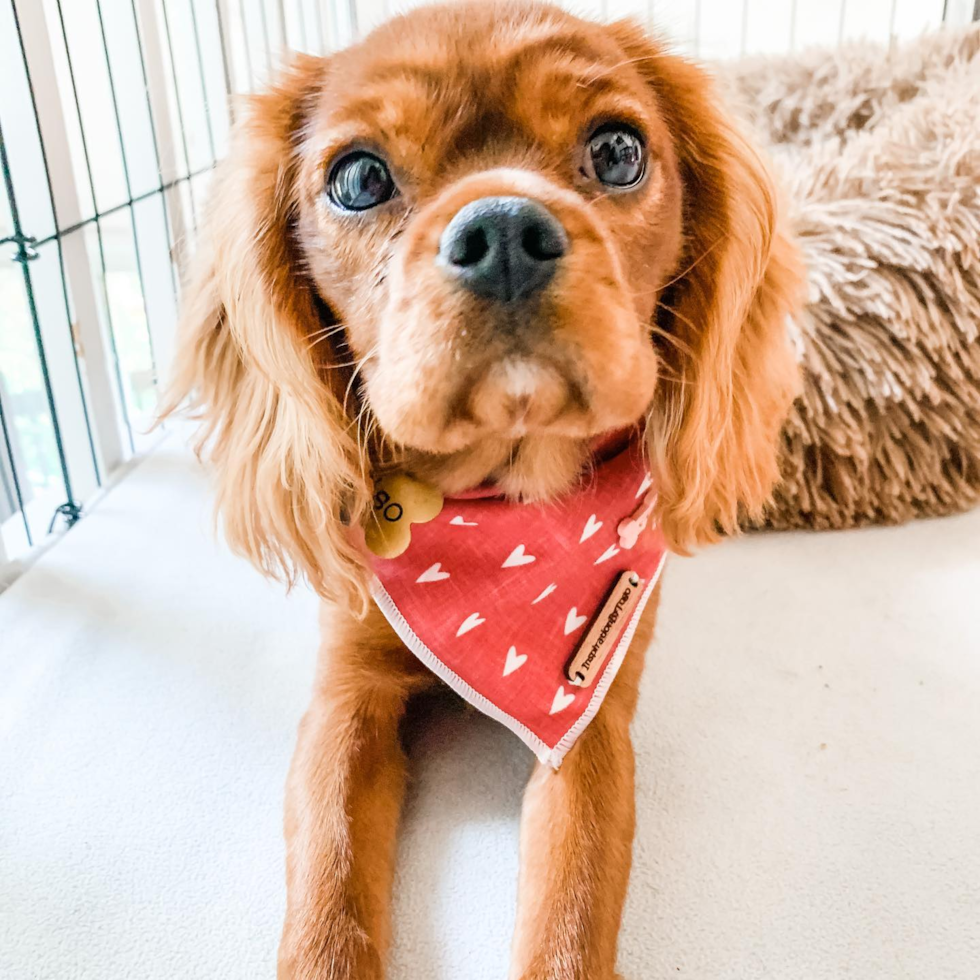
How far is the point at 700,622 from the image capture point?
1.30 meters

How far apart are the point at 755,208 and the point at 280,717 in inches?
31.4

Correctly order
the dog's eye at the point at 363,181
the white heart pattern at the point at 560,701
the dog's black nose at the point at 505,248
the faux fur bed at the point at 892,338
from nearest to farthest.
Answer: the dog's black nose at the point at 505,248, the dog's eye at the point at 363,181, the white heart pattern at the point at 560,701, the faux fur bed at the point at 892,338

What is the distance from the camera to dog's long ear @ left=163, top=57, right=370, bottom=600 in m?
0.95

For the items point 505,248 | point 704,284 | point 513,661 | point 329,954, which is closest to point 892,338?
point 704,284

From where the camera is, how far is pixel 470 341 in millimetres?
737

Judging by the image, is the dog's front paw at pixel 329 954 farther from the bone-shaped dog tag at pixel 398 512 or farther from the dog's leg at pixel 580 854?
the bone-shaped dog tag at pixel 398 512

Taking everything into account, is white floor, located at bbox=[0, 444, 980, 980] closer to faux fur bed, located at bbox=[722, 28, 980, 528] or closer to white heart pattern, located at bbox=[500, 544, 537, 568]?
faux fur bed, located at bbox=[722, 28, 980, 528]

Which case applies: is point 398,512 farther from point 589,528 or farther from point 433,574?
point 589,528

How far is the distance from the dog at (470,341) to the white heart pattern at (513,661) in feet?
0.32

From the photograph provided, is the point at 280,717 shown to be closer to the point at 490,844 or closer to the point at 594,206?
the point at 490,844

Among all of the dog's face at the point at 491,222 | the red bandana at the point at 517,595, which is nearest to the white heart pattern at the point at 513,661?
the red bandana at the point at 517,595

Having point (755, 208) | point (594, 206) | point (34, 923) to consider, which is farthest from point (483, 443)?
point (34, 923)

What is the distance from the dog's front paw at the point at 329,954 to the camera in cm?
78

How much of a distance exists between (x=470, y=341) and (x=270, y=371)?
0.30m
